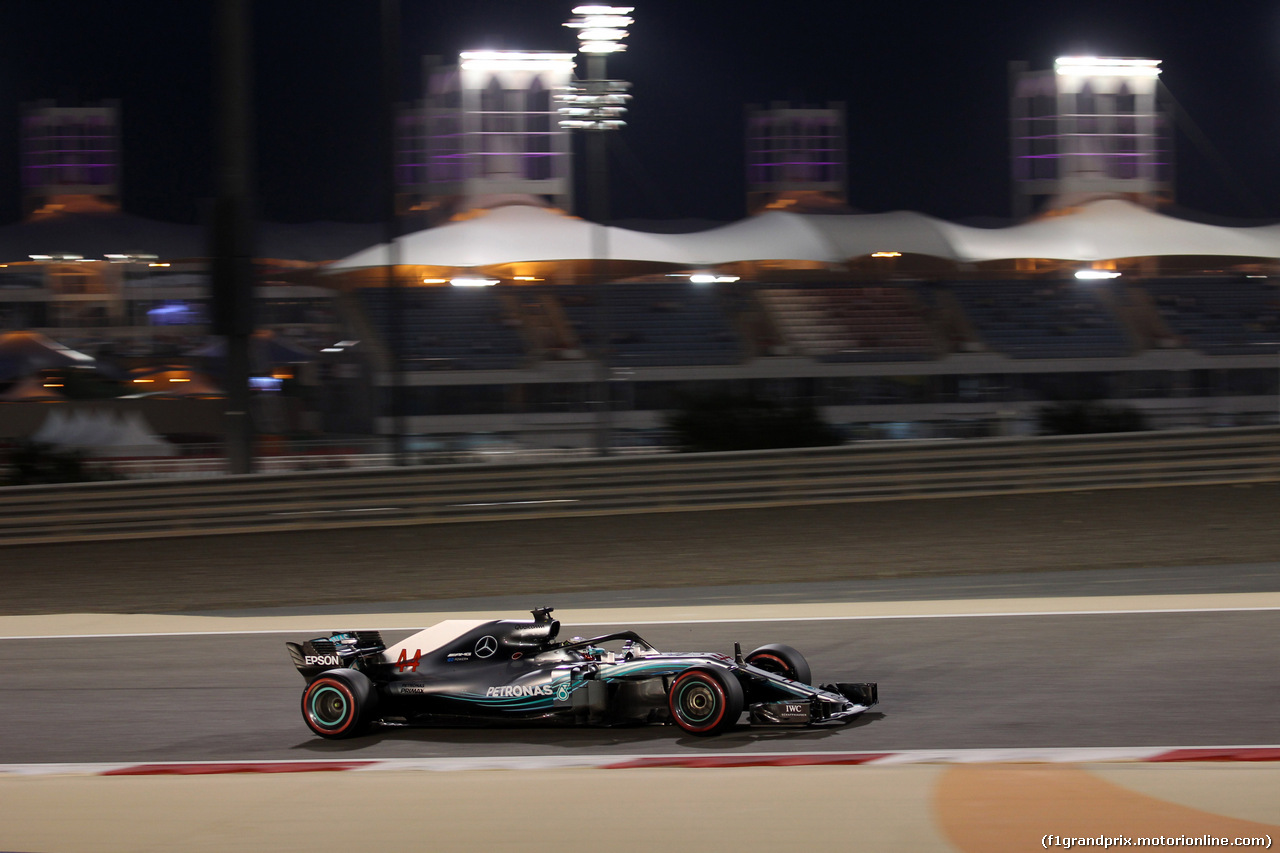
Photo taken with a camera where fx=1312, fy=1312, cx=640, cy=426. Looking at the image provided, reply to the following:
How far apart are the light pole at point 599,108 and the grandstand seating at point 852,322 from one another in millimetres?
18250

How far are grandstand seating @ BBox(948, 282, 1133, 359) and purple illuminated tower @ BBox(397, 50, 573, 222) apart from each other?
52.5 ft

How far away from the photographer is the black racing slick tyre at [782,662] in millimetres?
6707

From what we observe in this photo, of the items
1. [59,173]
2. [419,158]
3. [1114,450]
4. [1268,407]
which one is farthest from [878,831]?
[59,173]

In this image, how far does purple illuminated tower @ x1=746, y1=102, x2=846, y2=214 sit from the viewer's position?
2530 inches

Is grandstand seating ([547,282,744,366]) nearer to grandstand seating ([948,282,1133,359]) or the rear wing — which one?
grandstand seating ([948,282,1133,359])

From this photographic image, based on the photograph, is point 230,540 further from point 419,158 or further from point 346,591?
point 419,158

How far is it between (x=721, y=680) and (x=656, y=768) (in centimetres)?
65

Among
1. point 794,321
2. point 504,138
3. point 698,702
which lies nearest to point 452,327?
point 794,321

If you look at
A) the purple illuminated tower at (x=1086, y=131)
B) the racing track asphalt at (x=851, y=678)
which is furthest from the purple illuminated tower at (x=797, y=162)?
the racing track asphalt at (x=851, y=678)

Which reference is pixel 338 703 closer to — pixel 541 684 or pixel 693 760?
pixel 541 684

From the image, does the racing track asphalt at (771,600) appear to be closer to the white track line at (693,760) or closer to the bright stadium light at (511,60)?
the white track line at (693,760)

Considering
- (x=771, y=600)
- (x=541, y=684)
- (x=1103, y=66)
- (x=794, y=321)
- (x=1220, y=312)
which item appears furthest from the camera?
(x=1103, y=66)

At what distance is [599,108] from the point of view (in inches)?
820

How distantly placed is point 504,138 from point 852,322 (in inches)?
642
